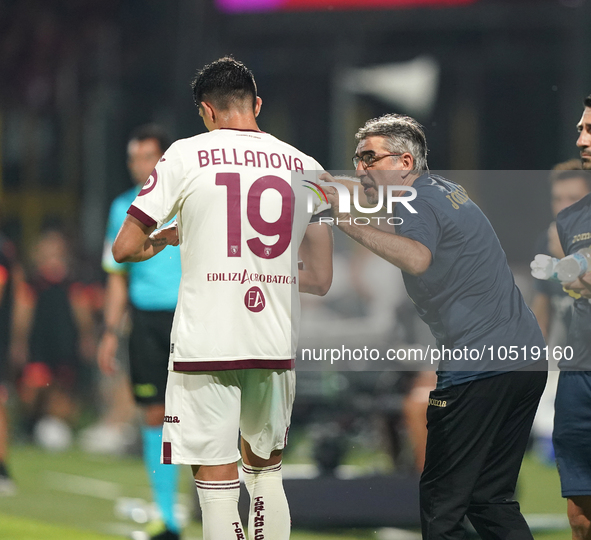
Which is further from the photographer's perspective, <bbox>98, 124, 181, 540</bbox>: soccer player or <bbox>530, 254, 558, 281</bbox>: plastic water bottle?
<bbox>98, 124, 181, 540</bbox>: soccer player

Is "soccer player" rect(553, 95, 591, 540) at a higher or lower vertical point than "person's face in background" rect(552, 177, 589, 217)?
lower

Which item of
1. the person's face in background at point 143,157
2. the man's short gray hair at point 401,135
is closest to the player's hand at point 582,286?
the man's short gray hair at point 401,135

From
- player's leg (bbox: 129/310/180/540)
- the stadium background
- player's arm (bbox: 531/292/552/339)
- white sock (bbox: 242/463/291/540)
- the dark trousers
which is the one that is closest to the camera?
the dark trousers

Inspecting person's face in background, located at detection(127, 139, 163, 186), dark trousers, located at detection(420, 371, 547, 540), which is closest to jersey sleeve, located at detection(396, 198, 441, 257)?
dark trousers, located at detection(420, 371, 547, 540)

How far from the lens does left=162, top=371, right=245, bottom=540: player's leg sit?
3426 millimetres

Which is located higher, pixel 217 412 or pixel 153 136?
pixel 153 136

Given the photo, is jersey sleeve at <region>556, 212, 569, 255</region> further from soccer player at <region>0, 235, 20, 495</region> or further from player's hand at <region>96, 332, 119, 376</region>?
soccer player at <region>0, 235, 20, 495</region>

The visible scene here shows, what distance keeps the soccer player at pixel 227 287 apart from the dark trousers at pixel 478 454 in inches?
22.7

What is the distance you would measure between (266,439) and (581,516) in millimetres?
1306

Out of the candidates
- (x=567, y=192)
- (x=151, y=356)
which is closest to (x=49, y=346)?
(x=151, y=356)

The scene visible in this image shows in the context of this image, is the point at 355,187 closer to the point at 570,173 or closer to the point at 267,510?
the point at 570,173

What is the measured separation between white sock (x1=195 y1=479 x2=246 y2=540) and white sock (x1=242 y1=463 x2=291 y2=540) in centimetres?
12

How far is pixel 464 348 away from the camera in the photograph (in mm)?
3467

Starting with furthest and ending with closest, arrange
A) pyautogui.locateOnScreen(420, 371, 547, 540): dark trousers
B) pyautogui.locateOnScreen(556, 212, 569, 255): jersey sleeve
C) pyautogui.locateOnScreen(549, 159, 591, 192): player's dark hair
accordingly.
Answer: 1. pyautogui.locateOnScreen(549, 159, 591, 192): player's dark hair
2. pyautogui.locateOnScreen(556, 212, 569, 255): jersey sleeve
3. pyautogui.locateOnScreen(420, 371, 547, 540): dark trousers
